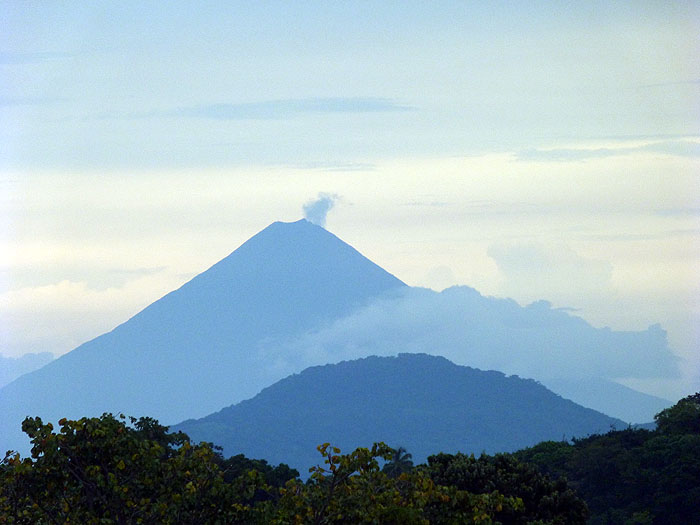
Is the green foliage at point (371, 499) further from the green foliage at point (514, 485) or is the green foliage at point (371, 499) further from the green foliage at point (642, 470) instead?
the green foliage at point (642, 470)

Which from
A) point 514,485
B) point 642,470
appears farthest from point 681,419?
point 514,485

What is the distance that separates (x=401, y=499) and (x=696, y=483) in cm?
6220

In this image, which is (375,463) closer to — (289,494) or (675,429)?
(289,494)

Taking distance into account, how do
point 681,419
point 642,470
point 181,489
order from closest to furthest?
point 181,489, point 642,470, point 681,419

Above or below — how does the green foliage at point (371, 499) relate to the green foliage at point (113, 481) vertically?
below

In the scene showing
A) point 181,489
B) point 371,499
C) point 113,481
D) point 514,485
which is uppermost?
point 113,481

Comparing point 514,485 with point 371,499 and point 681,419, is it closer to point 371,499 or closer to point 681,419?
point 371,499

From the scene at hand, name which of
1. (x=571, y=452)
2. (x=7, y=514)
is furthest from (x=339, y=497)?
(x=571, y=452)

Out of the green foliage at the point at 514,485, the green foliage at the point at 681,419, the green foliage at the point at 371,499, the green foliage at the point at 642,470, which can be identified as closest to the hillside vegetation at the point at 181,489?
the green foliage at the point at 371,499

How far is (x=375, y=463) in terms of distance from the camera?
70.3ft

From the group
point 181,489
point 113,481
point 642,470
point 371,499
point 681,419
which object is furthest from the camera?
point 681,419

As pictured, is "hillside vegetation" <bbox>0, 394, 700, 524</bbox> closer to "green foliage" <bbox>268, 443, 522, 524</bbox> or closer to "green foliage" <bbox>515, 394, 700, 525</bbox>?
"green foliage" <bbox>268, 443, 522, 524</bbox>

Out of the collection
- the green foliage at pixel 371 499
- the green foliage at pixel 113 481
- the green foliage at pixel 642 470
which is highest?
the green foliage at pixel 113 481

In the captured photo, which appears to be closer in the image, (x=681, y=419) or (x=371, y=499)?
(x=371, y=499)
